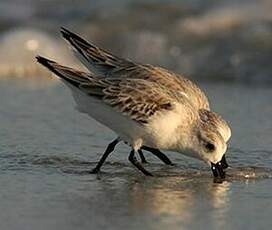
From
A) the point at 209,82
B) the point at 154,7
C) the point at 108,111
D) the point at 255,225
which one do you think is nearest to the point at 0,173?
the point at 108,111

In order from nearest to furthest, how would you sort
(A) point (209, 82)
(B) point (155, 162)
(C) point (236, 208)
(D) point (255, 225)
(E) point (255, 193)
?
(D) point (255, 225) → (C) point (236, 208) → (E) point (255, 193) → (B) point (155, 162) → (A) point (209, 82)

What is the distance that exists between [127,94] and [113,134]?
1.30 m

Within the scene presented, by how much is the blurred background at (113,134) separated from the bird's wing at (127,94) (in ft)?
1.32

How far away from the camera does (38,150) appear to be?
276 inches

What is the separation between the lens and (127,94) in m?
6.41

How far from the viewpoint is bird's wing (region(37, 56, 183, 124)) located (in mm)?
6328

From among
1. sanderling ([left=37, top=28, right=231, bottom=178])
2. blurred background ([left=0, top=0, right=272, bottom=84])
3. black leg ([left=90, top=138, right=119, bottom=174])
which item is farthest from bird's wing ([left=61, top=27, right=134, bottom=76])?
blurred background ([left=0, top=0, right=272, bottom=84])

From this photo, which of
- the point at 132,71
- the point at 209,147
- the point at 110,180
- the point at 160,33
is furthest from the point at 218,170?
the point at 160,33

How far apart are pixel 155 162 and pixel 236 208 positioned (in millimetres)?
1505

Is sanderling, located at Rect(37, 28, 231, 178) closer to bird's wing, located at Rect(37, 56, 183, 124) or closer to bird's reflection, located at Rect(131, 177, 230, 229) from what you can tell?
bird's wing, located at Rect(37, 56, 183, 124)

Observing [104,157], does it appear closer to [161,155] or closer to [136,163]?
[136,163]

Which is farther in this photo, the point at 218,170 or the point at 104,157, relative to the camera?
the point at 104,157

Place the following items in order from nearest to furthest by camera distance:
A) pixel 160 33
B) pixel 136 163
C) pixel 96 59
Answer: pixel 136 163 → pixel 96 59 → pixel 160 33

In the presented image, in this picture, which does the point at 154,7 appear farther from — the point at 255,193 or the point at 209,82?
the point at 255,193
